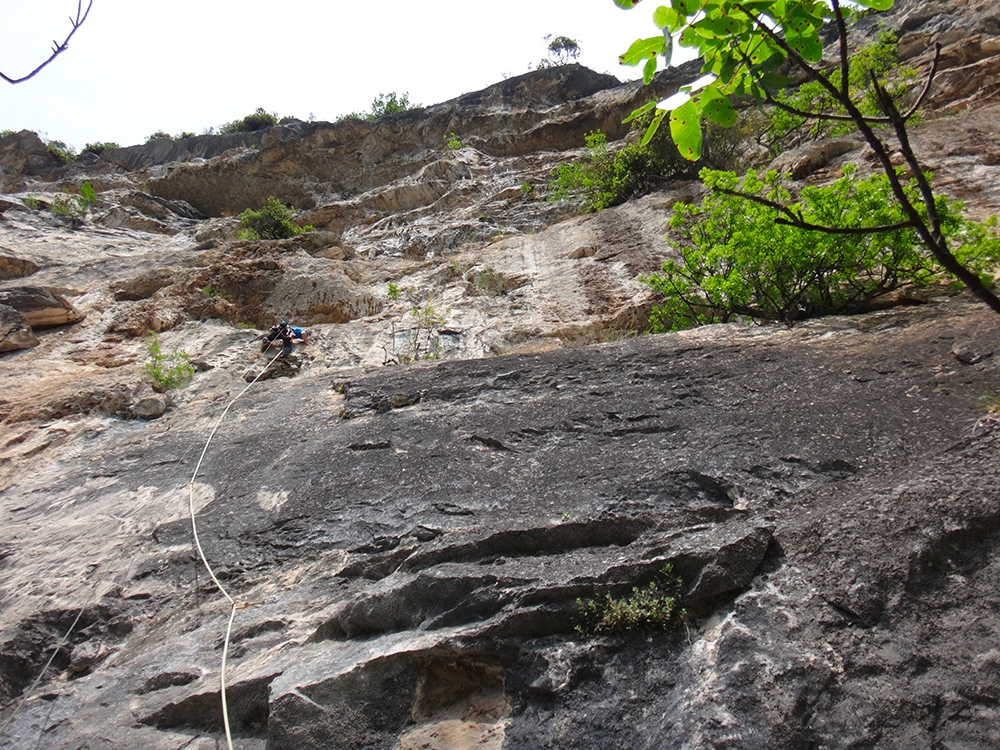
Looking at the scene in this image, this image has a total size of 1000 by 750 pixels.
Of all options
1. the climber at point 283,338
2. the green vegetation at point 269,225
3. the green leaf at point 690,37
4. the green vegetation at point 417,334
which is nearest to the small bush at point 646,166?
the green vegetation at point 417,334

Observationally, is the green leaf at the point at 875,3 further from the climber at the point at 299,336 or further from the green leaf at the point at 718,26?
the climber at the point at 299,336

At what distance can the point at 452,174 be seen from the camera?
1734 centimetres

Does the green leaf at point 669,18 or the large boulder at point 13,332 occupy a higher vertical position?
the green leaf at point 669,18

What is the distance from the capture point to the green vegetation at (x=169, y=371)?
7766 millimetres

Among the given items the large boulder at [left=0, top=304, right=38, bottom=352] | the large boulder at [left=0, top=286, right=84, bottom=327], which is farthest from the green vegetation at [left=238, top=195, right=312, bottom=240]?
the large boulder at [left=0, top=304, right=38, bottom=352]

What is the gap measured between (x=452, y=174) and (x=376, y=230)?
2813 millimetres

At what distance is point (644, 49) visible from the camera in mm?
1562

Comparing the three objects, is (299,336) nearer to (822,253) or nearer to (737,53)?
(822,253)

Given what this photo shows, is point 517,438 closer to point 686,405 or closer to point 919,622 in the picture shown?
point 686,405

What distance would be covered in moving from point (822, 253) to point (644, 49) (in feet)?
15.8

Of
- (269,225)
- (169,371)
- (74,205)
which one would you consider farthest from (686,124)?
(74,205)

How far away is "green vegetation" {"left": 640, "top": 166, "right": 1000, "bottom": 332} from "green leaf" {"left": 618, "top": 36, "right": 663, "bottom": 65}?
3859 mm

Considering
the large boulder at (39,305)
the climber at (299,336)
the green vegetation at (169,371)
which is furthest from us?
the large boulder at (39,305)

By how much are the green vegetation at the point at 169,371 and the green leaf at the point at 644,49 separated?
7.69m
